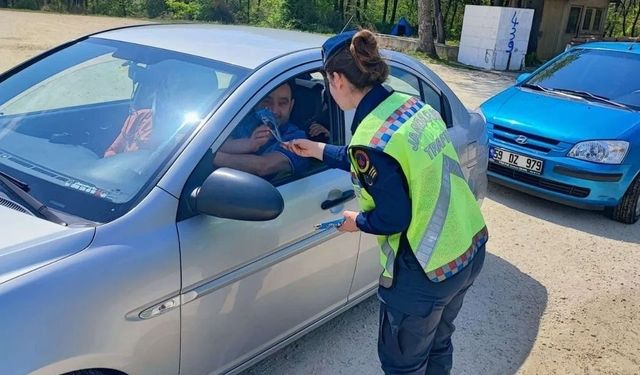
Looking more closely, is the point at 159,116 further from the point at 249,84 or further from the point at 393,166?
the point at 393,166

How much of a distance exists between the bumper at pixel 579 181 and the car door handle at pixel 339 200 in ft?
10.7

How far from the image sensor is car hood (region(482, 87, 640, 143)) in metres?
5.17

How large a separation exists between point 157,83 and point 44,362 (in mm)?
1275

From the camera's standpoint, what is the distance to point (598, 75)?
6141mm

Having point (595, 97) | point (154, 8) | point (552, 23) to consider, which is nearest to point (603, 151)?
point (595, 97)

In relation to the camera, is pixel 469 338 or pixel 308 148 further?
pixel 469 338

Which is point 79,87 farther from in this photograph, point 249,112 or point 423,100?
point 423,100

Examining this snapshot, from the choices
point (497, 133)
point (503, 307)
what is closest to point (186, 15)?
point (497, 133)

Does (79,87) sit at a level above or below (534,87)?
above

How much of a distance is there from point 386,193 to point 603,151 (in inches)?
161

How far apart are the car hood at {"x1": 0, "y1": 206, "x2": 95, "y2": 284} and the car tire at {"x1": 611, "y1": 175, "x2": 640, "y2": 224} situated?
5.07 metres

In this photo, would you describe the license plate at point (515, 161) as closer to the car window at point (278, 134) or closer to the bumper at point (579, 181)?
the bumper at point (579, 181)

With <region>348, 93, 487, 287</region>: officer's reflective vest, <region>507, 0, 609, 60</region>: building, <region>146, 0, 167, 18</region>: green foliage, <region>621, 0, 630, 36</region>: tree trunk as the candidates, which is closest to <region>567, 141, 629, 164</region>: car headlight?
<region>348, 93, 487, 287</region>: officer's reflective vest

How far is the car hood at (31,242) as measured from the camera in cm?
159
